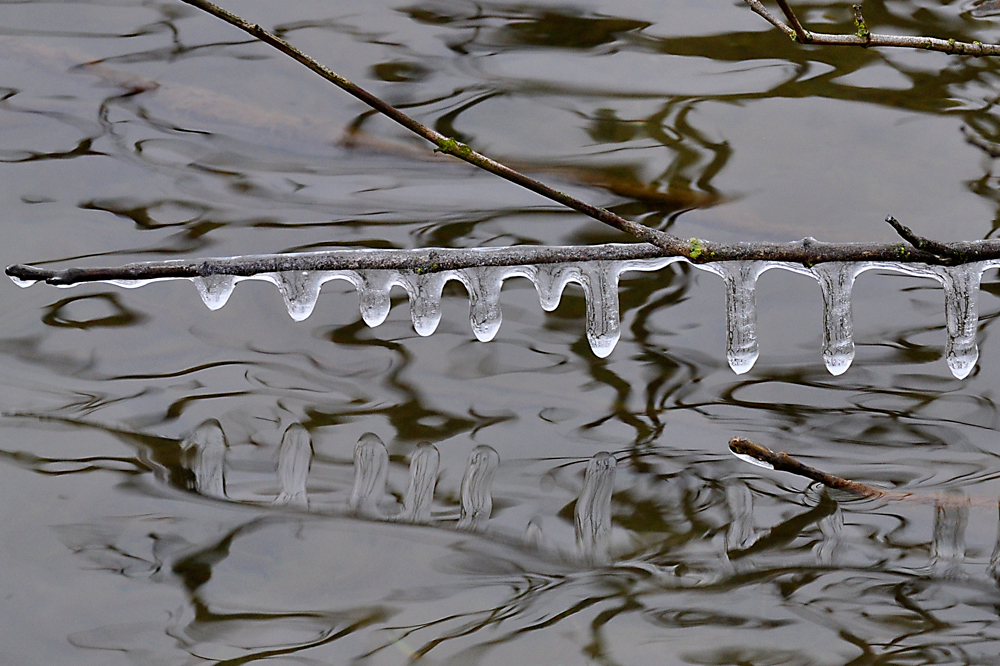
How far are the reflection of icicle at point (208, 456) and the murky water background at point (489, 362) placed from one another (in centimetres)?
1

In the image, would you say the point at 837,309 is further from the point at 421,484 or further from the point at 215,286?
the point at 215,286

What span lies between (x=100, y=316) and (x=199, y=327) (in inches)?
11.2

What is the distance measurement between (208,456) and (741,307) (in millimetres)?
1286

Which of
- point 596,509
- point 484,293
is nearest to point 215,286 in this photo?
point 484,293

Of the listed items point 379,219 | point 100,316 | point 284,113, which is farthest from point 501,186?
point 100,316

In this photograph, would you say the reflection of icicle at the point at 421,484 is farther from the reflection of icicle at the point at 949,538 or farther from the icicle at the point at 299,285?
the reflection of icicle at the point at 949,538

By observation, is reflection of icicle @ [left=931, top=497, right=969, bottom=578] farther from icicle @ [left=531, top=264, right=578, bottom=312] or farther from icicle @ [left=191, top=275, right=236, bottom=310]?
icicle @ [left=191, top=275, right=236, bottom=310]

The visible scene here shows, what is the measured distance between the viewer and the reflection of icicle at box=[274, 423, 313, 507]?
6.41 feet

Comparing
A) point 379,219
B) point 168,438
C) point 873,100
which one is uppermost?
point 873,100

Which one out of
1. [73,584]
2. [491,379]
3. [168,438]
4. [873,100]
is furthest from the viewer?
[873,100]

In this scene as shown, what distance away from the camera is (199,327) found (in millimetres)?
2363

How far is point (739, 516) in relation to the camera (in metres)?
1.88

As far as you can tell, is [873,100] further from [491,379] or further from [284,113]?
[284,113]

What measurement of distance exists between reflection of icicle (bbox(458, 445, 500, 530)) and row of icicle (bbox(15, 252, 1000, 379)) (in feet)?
1.07
